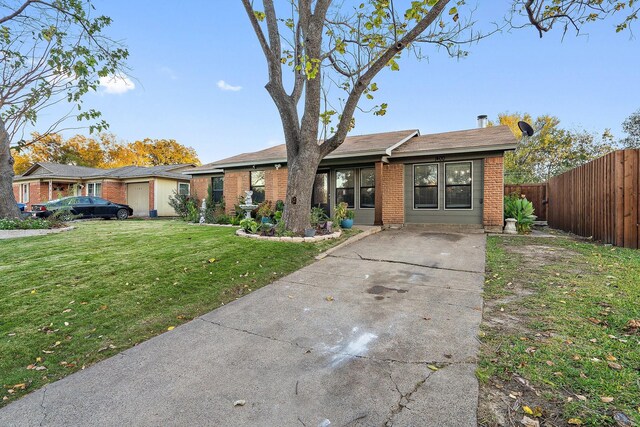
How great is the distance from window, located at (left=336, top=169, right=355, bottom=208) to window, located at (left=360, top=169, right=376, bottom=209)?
0.37 meters

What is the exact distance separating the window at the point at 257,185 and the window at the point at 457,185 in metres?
7.65

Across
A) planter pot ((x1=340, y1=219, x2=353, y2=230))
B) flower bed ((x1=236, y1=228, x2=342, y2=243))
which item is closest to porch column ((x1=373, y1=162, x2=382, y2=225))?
planter pot ((x1=340, y1=219, x2=353, y2=230))

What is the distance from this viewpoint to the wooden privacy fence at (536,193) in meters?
13.2

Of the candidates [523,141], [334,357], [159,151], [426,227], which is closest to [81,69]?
[334,357]

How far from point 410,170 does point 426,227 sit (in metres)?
2.07

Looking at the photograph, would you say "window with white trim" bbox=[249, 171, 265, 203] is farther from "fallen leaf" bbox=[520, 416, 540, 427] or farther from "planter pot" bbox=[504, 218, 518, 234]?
"fallen leaf" bbox=[520, 416, 540, 427]

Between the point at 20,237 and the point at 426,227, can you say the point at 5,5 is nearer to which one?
the point at 20,237

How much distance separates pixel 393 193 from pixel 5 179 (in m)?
14.2

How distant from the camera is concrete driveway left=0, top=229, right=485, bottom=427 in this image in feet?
7.00

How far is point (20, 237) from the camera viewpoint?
9.55 m

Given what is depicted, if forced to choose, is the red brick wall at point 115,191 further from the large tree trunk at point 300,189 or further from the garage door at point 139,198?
the large tree trunk at point 300,189

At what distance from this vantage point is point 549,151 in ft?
82.0

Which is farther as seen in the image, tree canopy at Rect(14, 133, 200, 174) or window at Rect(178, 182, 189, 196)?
tree canopy at Rect(14, 133, 200, 174)

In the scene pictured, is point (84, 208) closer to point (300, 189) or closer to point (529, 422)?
point (300, 189)
